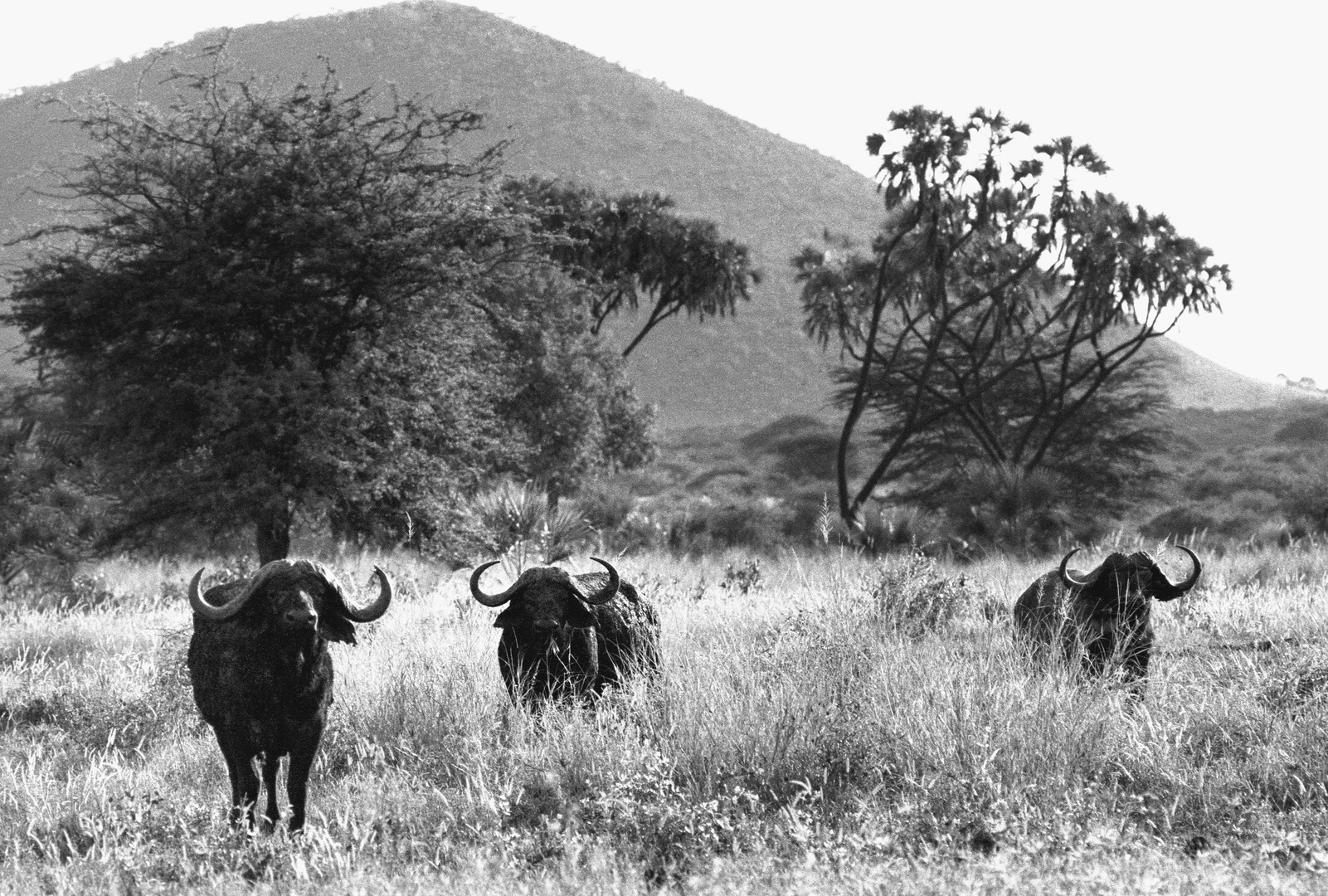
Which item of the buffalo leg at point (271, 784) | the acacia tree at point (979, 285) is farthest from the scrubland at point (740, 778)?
the acacia tree at point (979, 285)

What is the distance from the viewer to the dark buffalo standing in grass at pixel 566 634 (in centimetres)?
839

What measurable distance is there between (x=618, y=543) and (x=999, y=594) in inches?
470

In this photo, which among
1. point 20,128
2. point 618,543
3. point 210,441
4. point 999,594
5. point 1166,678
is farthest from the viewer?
Answer: point 20,128

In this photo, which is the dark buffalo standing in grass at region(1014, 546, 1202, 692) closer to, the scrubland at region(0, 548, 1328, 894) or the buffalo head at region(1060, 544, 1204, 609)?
the buffalo head at region(1060, 544, 1204, 609)

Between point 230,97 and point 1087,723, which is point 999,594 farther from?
point 230,97

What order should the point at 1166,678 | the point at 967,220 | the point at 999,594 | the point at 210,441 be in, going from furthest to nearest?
the point at 967,220, the point at 210,441, the point at 999,594, the point at 1166,678

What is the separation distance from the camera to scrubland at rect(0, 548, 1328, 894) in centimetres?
595

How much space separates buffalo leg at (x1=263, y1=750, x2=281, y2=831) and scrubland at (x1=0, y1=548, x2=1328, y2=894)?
5.1 inches

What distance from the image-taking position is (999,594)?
14.6 meters

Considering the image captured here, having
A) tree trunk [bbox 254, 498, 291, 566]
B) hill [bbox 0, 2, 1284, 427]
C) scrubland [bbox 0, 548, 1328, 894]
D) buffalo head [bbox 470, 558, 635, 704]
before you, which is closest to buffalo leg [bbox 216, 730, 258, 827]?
scrubland [bbox 0, 548, 1328, 894]

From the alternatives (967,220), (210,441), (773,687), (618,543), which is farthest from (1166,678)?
(967,220)

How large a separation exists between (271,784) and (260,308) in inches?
486

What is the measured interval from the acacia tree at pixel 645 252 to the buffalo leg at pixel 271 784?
1278 inches

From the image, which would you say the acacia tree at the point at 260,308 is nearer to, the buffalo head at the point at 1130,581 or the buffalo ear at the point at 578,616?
the buffalo ear at the point at 578,616
